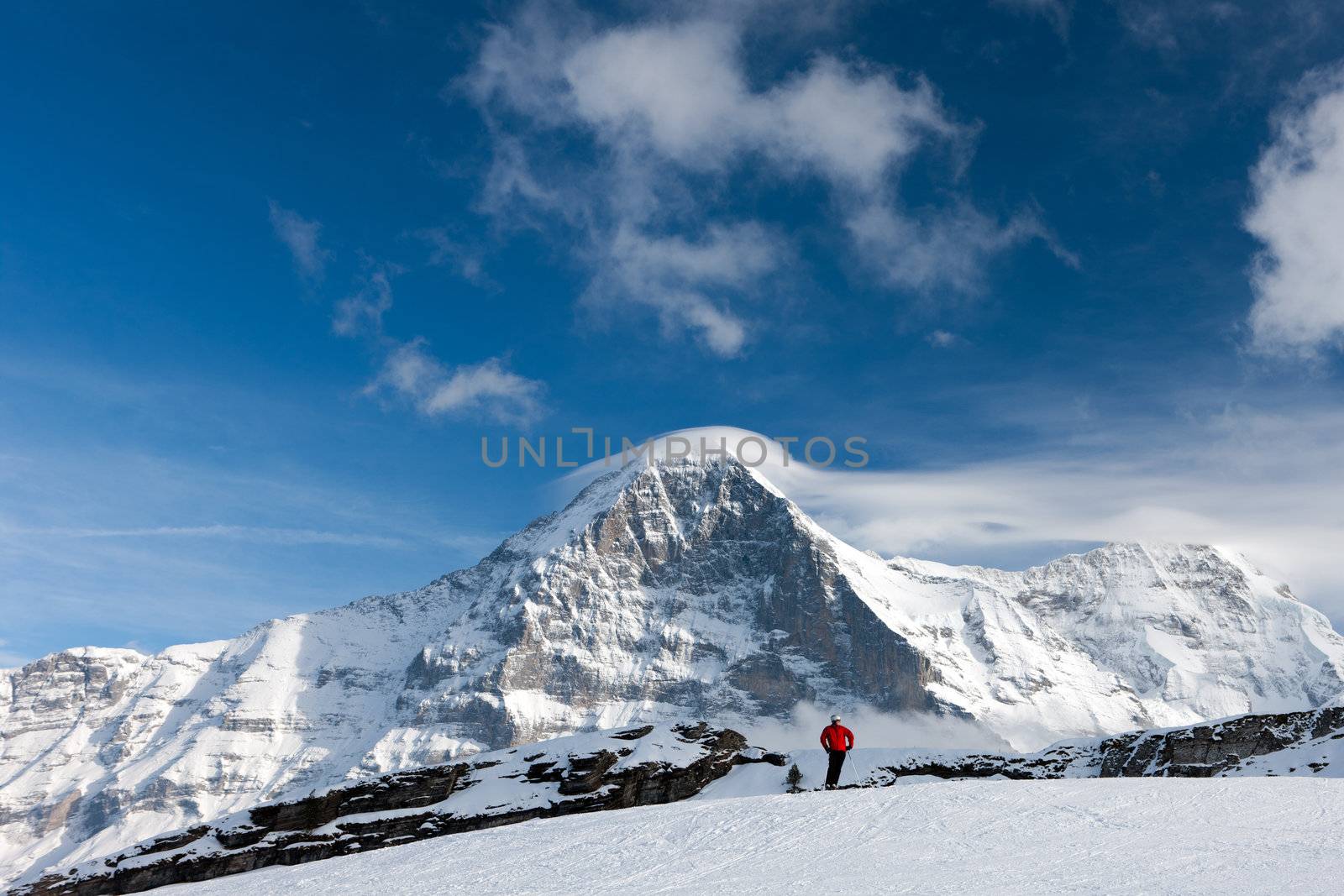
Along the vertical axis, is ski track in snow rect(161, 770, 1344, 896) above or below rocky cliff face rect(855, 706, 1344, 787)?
below

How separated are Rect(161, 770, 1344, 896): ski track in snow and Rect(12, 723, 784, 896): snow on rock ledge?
4236cm

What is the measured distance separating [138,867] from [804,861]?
61457mm

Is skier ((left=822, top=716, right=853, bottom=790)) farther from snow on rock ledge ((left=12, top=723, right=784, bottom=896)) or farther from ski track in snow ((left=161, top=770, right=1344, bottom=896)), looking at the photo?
snow on rock ledge ((left=12, top=723, right=784, bottom=896))

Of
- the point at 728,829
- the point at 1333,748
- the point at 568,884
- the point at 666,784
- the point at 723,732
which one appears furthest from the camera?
the point at 723,732

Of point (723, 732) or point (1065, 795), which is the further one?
point (723, 732)

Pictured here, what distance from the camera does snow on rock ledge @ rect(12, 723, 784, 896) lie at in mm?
62750

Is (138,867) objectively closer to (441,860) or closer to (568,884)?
(441,860)

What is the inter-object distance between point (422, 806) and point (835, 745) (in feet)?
157

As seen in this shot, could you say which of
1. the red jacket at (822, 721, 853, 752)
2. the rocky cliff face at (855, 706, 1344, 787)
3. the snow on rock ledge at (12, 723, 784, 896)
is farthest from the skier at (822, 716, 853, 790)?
the snow on rock ledge at (12, 723, 784, 896)

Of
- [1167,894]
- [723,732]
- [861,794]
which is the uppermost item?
[723,732]

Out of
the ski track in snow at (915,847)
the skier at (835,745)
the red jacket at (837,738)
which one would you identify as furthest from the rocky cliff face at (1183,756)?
the ski track in snow at (915,847)

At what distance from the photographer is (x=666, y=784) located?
68812mm

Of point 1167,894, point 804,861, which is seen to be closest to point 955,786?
point 804,861

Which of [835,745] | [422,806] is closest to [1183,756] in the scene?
[835,745]
